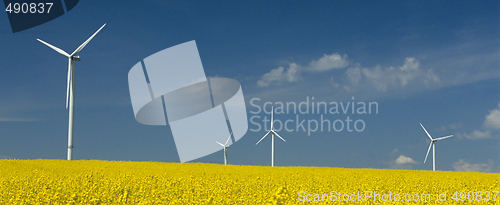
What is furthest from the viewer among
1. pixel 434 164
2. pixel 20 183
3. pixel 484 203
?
pixel 434 164

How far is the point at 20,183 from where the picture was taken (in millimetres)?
14828

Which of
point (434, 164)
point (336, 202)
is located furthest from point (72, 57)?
point (434, 164)

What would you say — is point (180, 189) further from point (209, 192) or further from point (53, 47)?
point (53, 47)

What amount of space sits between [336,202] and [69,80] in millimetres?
33385

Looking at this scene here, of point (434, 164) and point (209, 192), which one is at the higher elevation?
point (434, 164)

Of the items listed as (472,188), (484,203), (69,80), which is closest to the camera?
(484,203)

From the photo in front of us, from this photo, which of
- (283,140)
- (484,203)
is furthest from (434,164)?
(484,203)

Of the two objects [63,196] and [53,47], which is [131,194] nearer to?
[63,196]

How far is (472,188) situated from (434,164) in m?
39.7

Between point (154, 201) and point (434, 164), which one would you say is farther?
point (434, 164)

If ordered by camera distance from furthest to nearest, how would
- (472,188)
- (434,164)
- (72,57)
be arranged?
(434,164)
(72,57)
(472,188)

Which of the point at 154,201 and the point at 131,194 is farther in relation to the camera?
the point at 131,194

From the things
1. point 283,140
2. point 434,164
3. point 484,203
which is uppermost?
point 283,140

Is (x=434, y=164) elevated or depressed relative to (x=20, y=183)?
elevated
